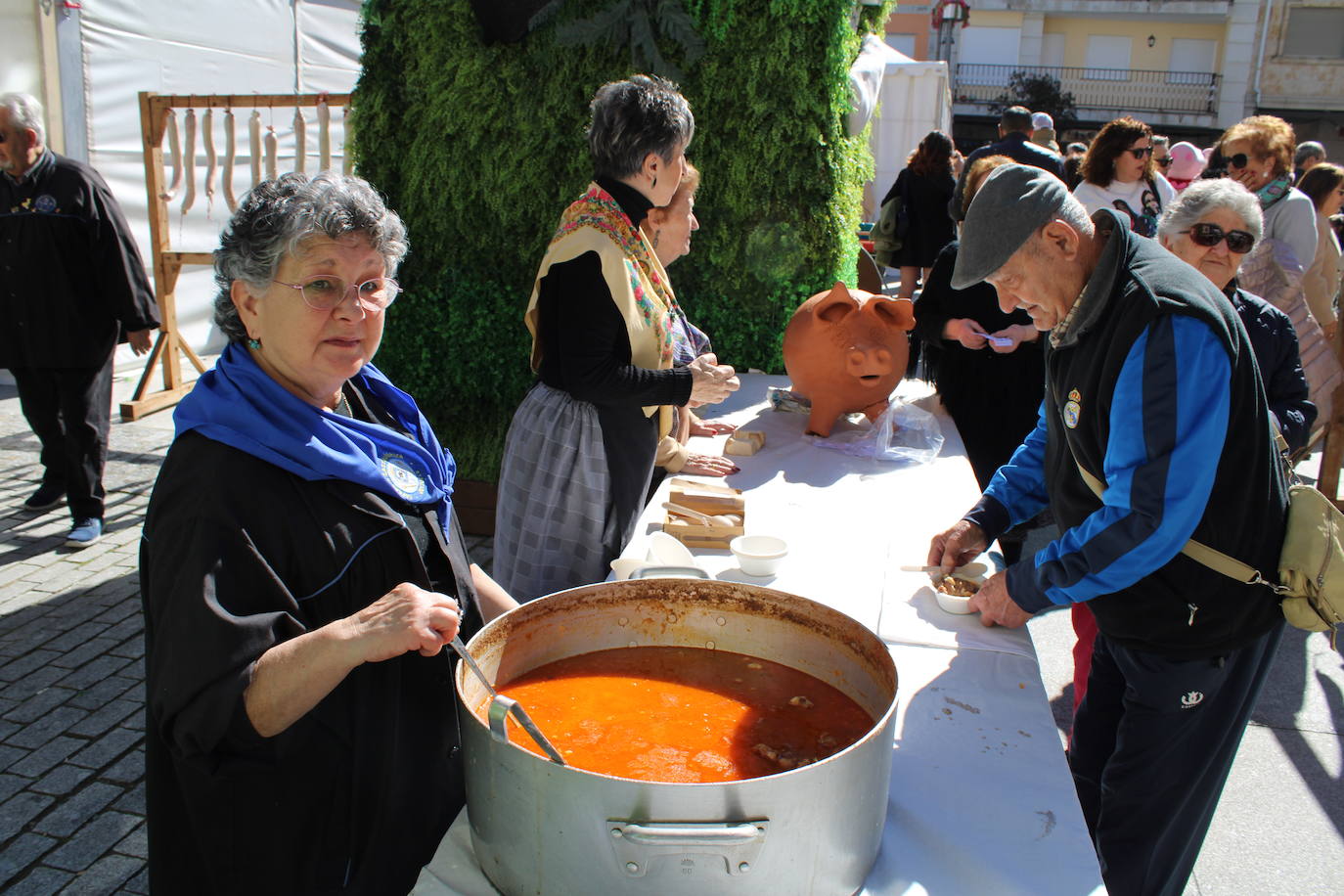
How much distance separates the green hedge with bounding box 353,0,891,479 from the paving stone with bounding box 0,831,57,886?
254 centimetres

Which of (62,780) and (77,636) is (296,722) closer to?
(62,780)

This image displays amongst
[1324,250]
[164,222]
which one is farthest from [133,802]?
[1324,250]

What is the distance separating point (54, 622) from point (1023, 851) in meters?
3.80

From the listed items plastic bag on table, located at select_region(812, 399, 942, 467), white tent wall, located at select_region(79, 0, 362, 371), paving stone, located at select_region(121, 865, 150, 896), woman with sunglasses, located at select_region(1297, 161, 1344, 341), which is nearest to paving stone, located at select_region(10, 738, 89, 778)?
paving stone, located at select_region(121, 865, 150, 896)

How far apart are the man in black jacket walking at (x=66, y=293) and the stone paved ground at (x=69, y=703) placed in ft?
1.00

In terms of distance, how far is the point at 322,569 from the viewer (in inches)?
51.9

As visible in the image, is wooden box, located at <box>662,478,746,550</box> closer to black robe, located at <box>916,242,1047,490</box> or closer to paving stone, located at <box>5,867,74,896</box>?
black robe, located at <box>916,242,1047,490</box>

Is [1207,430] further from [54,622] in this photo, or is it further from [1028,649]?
[54,622]

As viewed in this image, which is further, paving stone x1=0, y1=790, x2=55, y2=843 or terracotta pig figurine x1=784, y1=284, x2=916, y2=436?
terracotta pig figurine x1=784, y1=284, x2=916, y2=436

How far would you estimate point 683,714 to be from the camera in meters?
1.40

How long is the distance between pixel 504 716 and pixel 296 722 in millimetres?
404

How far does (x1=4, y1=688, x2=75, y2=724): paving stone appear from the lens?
310 cm

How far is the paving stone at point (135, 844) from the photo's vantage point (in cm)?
250

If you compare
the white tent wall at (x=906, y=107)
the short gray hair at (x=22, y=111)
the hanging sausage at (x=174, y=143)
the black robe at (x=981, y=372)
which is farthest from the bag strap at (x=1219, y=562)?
the white tent wall at (x=906, y=107)
